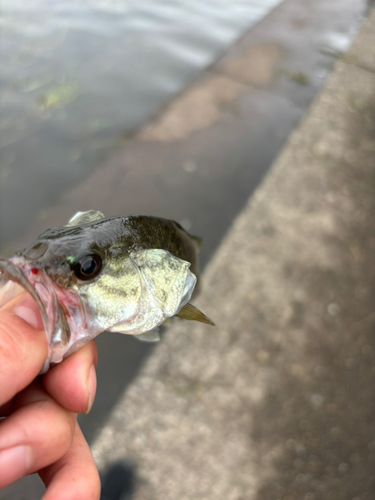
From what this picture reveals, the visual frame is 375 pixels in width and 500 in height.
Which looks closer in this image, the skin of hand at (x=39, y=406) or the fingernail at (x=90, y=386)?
the skin of hand at (x=39, y=406)

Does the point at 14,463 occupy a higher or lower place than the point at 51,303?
lower

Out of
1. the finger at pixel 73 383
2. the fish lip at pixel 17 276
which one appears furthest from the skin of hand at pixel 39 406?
the fish lip at pixel 17 276

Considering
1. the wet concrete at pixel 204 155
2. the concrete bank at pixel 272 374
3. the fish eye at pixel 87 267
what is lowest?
the concrete bank at pixel 272 374

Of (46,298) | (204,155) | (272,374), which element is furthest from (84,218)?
(204,155)

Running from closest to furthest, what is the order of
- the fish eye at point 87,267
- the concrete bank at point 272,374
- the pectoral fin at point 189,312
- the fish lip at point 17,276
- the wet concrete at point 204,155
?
the fish lip at point 17,276 < the fish eye at point 87,267 < the pectoral fin at point 189,312 < the concrete bank at point 272,374 < the wet concrete at point 204,155

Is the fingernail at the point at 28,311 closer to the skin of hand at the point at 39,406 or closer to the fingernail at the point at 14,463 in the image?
the skin of hand at the point at 39,406

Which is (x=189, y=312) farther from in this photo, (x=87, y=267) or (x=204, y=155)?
(x=204, y=155)
